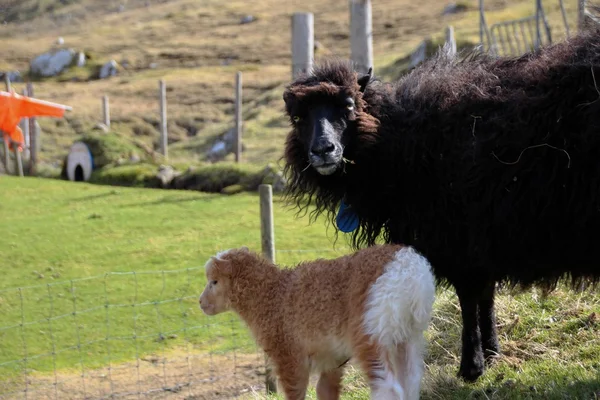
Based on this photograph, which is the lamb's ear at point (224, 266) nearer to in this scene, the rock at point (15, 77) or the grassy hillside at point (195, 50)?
the grassy hillside at point (195, 50)

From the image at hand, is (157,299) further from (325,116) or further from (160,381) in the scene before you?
(325,116)

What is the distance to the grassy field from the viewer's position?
5848 millimetres

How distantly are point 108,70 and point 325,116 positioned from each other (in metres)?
44.6

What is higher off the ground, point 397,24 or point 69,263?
point 397,24

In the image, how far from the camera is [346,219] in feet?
19.7

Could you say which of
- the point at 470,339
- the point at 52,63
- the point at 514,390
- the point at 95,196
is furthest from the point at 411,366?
the point at 52,63

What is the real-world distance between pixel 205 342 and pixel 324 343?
468 cm

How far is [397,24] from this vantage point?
47.8m

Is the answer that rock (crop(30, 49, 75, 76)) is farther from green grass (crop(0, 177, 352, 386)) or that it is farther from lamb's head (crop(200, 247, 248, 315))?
lamb's head (crop(200, 247, 248, 315))

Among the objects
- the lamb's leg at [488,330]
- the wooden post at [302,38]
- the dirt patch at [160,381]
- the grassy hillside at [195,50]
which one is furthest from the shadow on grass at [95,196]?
the lamb's leg at [488,330]

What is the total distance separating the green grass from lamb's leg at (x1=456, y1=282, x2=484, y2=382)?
3526mm

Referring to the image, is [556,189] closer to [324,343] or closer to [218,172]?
[324,343]

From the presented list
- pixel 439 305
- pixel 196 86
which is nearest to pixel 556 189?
pixel 439 305

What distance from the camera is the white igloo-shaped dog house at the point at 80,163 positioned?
19844mm
